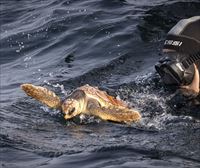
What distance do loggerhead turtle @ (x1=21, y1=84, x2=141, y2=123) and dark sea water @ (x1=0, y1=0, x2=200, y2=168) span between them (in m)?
0.12

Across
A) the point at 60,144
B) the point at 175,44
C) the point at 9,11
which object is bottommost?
the point at 9,11

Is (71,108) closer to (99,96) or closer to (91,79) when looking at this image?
(99,96)

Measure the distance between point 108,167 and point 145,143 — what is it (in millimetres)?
789

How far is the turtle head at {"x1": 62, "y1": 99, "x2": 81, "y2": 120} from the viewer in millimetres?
7633

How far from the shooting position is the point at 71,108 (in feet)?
25.1

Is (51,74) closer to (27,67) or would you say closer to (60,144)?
(27,67)

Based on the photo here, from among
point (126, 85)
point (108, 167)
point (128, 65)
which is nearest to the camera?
point (108, 167)

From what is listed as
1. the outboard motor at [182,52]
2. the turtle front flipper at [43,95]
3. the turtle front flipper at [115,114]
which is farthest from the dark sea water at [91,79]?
the outboard motor at [182,52]

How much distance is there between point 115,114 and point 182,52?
1.00 meters

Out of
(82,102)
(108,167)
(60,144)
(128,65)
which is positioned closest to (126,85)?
(128,65)

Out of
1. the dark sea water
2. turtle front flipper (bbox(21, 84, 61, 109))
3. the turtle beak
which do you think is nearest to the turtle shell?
the dark sea water

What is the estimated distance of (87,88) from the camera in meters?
8.04

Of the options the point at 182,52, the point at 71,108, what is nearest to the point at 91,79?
the point at 71,108

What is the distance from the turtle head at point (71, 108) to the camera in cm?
763
